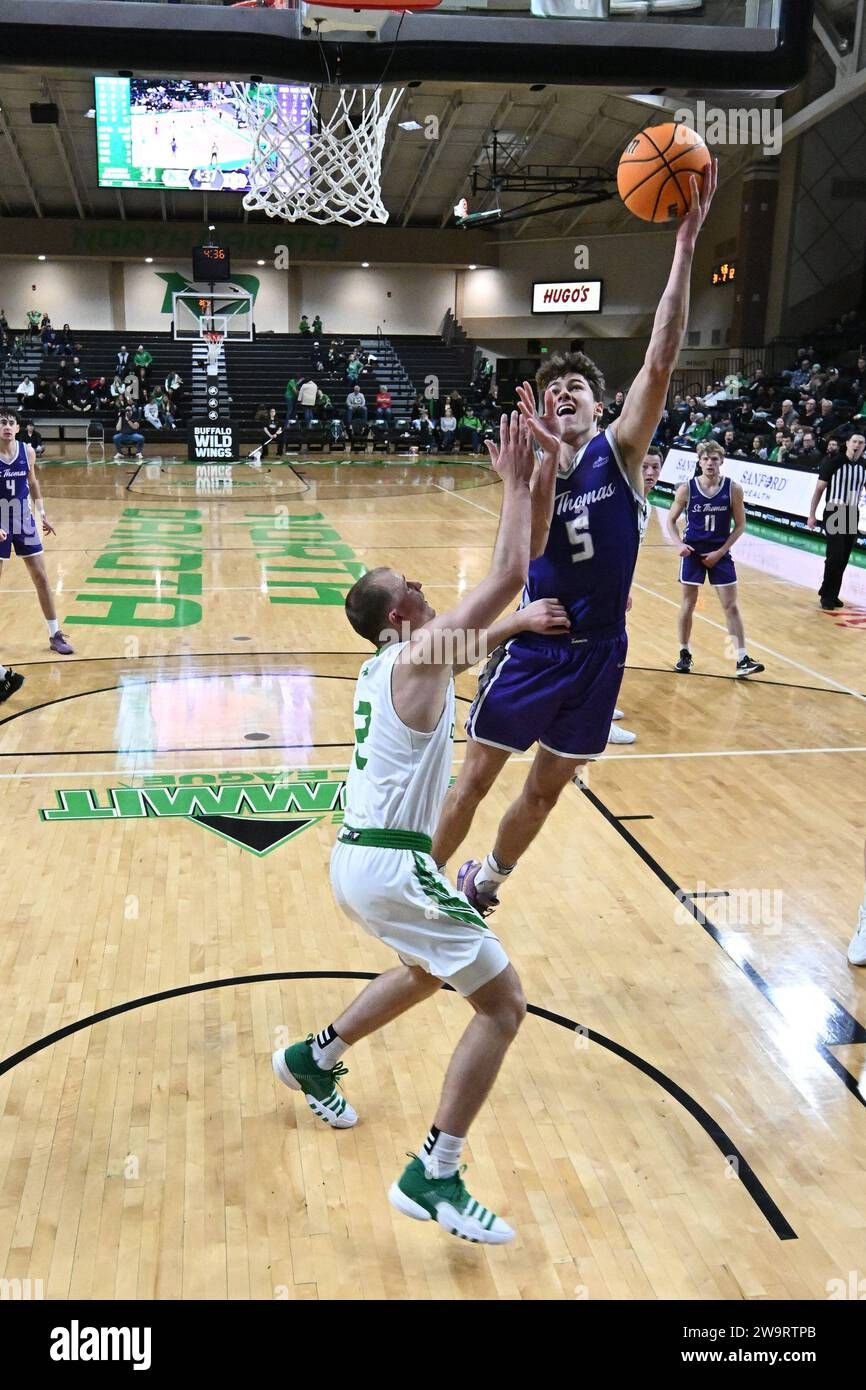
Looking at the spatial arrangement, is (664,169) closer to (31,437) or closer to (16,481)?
(16,481)

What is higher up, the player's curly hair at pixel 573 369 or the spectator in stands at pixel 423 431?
the player's curly hair at pixel 573 369

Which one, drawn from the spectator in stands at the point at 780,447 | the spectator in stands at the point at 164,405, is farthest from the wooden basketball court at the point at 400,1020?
the spectator in stands at the point at 164,405

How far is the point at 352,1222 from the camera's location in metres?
3.25

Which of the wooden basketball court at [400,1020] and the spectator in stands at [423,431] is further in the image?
the spectator in stands at [423,431]

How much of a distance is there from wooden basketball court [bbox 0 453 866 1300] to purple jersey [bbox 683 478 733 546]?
3.45 ft

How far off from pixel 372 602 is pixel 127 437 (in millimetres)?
25104

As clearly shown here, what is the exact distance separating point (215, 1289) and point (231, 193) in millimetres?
34113

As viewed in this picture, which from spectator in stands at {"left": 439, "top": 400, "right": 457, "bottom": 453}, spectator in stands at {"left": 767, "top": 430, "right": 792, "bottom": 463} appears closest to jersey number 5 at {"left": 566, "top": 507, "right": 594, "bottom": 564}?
spectator in stands at {"left": 767, "top": 430, "right": 792, "bottom": 463}

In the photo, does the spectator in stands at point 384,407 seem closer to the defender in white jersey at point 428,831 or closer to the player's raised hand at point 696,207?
the player's raised hand at point 696,207

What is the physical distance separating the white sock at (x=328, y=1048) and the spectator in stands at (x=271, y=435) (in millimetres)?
24631

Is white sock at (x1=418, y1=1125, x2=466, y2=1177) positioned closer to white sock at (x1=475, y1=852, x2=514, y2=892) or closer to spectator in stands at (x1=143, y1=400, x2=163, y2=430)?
white sock at (x1=475, y1=852, x2=514, y2=892)

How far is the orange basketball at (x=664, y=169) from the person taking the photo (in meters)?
4.49
